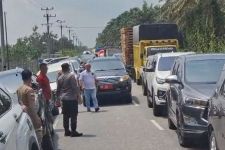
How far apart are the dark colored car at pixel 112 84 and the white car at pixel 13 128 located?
1416 centimetres

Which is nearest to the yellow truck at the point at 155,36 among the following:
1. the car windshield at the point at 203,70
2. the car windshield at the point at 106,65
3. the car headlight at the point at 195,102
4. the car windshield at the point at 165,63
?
the car windshield at the point at 106,65

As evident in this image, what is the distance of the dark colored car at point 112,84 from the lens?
2159 centimetres

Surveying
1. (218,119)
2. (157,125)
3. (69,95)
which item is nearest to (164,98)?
(157,125)

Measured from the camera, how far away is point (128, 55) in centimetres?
3859

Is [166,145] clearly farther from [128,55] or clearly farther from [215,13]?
[128,55]

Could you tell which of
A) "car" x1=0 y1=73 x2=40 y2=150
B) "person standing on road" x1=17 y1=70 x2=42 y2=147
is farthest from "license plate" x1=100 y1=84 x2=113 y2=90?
"car" x1=0 y1=73 x2=40 y2=150

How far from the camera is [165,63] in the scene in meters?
18.4

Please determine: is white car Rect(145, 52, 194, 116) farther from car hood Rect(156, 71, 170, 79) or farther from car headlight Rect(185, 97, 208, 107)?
car headlight Rect(185, 97, 208, 107)

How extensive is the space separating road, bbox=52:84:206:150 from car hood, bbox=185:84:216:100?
3.61 ft

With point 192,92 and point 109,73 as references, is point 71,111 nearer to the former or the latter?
point 192,92

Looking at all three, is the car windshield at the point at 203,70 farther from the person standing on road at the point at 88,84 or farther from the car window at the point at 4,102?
the person standing on road at the point at 88,84

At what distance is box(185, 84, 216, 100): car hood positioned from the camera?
10159mm

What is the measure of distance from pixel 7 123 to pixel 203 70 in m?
6.89

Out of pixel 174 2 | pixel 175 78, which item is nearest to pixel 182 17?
pixel 174 2
